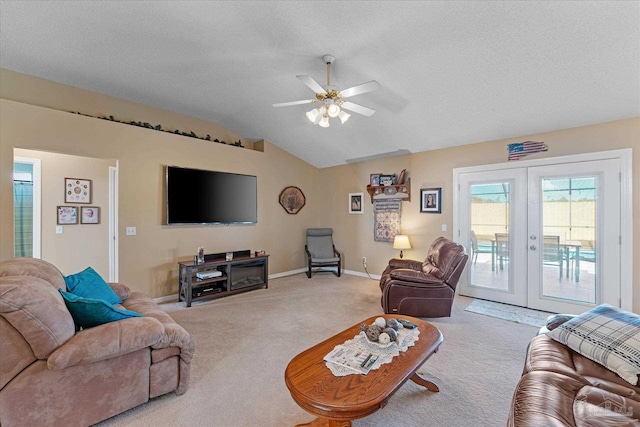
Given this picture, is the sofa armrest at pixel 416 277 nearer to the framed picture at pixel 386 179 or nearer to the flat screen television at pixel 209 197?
the framed picture at pixel 386 179

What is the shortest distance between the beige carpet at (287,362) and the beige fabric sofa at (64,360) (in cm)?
18

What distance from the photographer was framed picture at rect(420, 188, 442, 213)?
4.66 m

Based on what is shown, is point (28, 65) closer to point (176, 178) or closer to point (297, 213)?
point (176, 178)

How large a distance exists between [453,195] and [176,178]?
4.35 metres

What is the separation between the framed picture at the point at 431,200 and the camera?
4656 millimetres

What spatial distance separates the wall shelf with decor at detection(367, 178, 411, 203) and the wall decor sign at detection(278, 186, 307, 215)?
61.0 inches

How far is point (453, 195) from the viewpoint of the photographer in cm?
448

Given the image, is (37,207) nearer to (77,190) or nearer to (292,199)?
(77,190)

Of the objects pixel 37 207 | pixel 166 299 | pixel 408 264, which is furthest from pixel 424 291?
pixel 37 207

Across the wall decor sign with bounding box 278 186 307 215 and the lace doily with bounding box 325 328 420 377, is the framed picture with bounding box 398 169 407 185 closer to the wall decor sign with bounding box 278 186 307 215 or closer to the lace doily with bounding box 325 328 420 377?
the wall decor sign with bounding box 278 186 307 215

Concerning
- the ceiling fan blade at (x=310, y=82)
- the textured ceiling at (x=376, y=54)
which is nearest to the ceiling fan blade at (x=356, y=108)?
the ceiling fan blade at (x=310, y=82)

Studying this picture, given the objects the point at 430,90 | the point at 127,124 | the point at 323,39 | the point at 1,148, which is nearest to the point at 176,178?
the point at 127,124

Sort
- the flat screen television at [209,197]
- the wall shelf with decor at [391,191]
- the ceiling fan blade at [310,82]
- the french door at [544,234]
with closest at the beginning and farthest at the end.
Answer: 1. the ceiling fan blade at [310,82]
2. the french door at [544,234]
3. the flat screen television at [209,197]
4. the wall shelf with decor at [391,191]

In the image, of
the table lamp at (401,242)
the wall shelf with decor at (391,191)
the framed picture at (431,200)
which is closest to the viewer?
the framed picture at (431,200)
